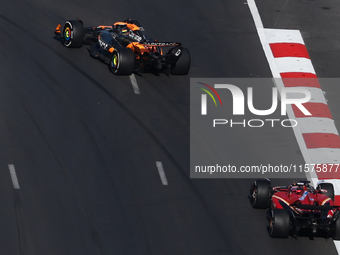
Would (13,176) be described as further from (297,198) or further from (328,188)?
(328,188)

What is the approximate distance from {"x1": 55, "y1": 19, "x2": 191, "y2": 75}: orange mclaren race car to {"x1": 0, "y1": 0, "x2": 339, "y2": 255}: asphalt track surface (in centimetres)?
37

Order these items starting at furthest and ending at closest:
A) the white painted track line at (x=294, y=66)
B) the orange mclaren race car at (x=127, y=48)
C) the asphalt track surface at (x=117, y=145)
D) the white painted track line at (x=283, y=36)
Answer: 1. the white painted track line at (x=283, y=36)
2. the orange mclaren race car at (x=127, y=48)
3. the white painted track line at (x=294, y=66)
4. the asphalt track surface at (x=117, y=145)

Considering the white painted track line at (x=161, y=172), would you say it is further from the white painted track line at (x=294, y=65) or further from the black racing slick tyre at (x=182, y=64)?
the white painted track line at (x=294, y=65)

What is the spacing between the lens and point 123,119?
1980 cm

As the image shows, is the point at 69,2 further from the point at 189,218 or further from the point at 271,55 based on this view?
the point at 189,218

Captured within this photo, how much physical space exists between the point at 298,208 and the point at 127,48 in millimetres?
8383

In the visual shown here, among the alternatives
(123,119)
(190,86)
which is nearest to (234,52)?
(190,86)

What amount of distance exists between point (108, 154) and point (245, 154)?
157 inches

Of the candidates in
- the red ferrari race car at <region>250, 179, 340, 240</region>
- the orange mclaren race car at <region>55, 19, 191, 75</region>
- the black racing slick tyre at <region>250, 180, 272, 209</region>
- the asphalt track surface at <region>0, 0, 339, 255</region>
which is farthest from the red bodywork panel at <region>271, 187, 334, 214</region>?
the orange mclaren race car at <region>55, 19, 191, 75</region>

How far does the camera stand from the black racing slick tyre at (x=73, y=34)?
22578mm

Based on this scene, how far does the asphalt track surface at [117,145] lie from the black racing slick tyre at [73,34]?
1.12 ft

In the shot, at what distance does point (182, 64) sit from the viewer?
71.7 feet

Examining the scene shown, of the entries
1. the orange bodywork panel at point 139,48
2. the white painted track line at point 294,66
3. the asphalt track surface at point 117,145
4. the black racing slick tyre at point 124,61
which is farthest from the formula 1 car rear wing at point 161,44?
the white painted track line at point 294,66

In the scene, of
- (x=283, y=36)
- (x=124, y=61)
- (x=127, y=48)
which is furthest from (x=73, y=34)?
(x=283, y=36)
